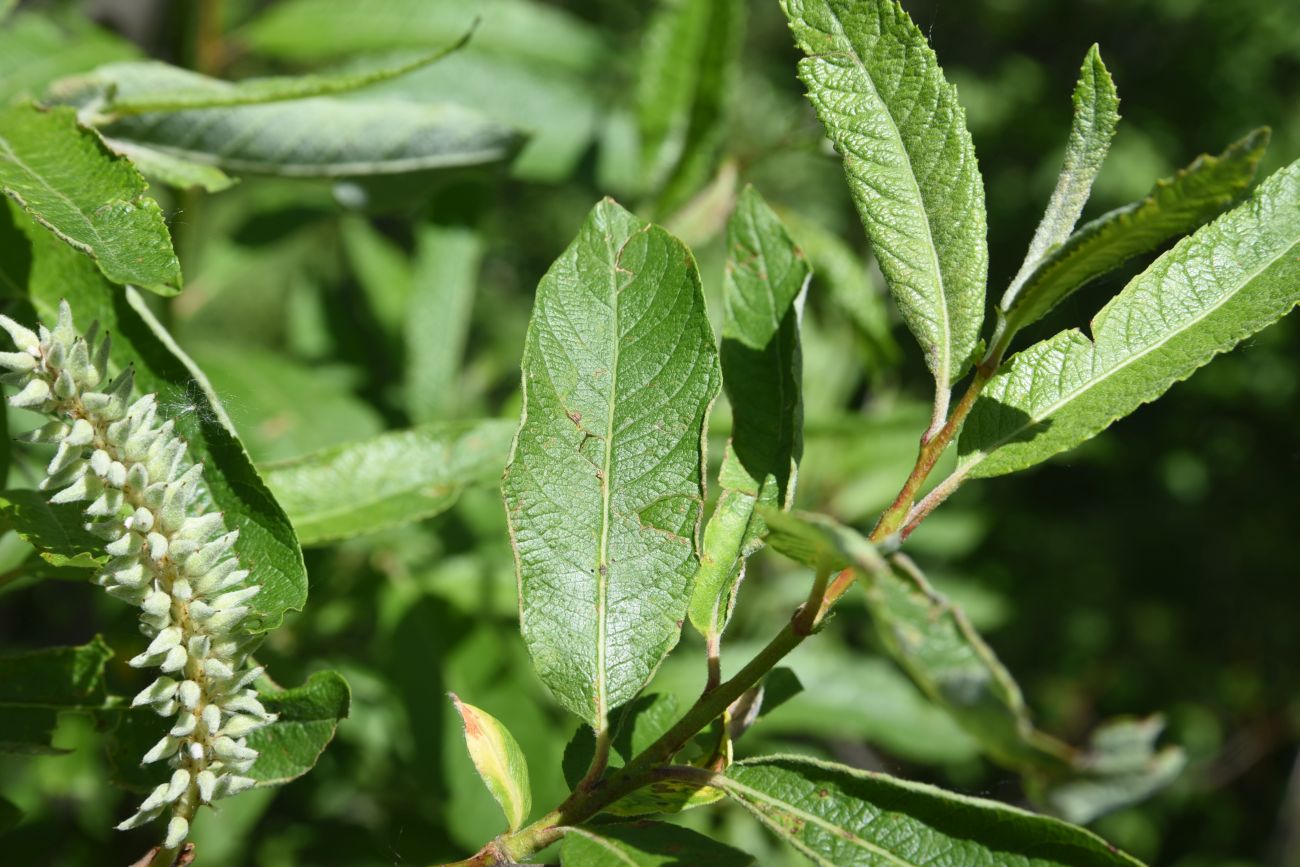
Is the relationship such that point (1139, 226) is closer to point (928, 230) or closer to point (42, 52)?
point (928, 230)

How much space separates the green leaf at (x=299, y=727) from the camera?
84cm

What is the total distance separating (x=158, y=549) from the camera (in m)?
0.70

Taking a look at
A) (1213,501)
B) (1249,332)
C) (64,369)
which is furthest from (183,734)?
(1213,501)

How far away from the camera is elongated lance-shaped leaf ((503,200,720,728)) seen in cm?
84

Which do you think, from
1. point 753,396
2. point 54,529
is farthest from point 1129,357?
point 54,529

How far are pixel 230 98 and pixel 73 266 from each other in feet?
0.72

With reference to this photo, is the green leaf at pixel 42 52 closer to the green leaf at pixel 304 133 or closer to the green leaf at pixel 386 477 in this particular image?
the green leaf at pixel 304 133

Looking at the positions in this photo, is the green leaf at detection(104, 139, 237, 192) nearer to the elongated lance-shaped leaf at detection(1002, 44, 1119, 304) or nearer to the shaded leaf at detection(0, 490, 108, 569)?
the shaded leaf at detection(0, 490, 108, 569)

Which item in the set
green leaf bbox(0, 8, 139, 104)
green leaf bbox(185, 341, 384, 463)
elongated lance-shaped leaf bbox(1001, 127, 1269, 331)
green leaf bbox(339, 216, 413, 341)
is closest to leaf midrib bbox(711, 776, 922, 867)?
elongated lance-shaped leaf bbox(1001, 127, 1269, 331)

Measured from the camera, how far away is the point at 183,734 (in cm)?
71

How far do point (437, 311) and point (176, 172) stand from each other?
1.10m

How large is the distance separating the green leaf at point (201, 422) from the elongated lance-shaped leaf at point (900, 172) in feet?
1.59

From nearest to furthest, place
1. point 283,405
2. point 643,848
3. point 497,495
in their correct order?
point 643,848 → point 283,405 → point 497,495

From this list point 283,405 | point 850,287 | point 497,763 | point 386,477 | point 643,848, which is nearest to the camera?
point 643,848
